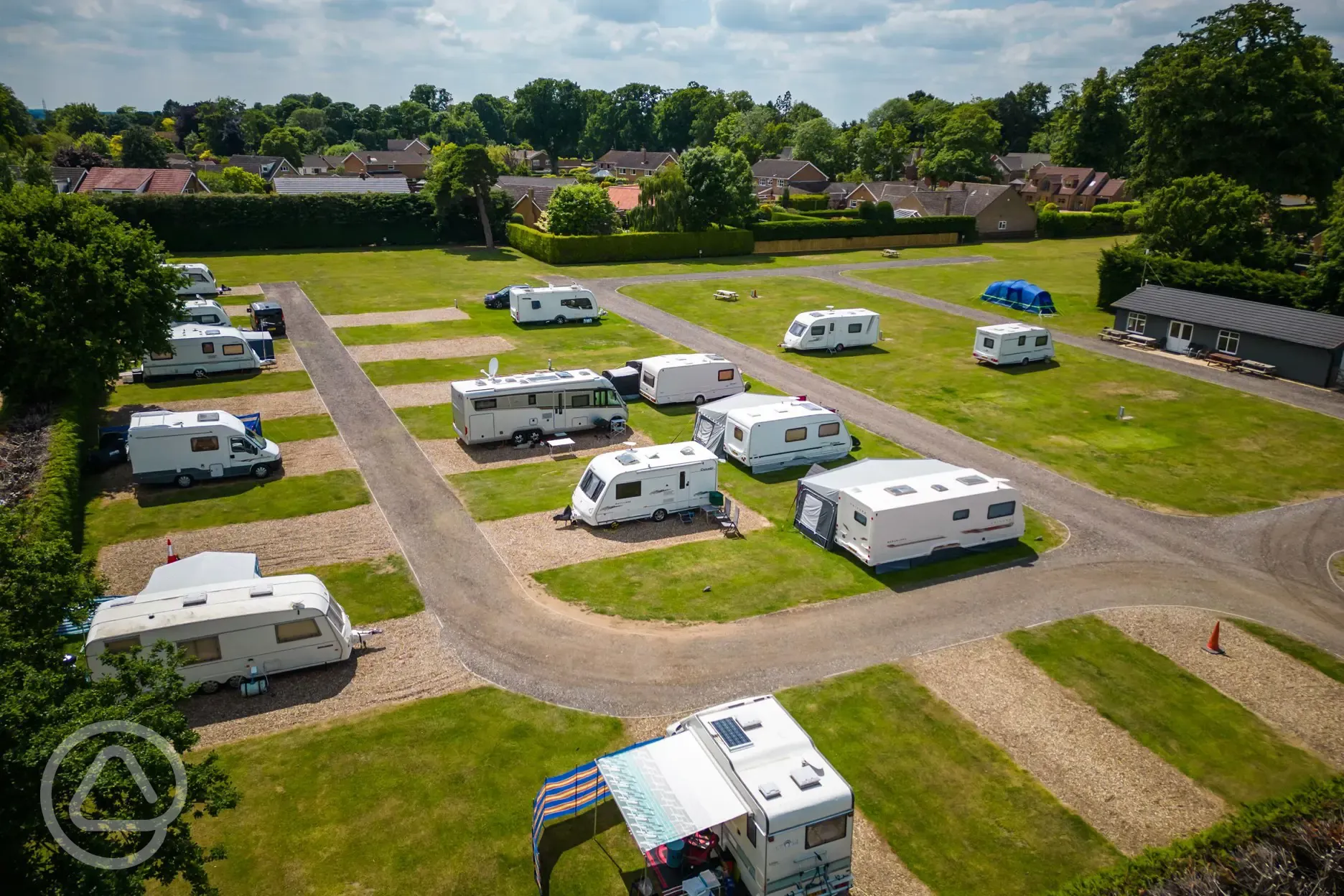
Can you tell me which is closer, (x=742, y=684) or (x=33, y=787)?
(x=33, y=787)

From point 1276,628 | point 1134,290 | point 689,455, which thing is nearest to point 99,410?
point 689,455

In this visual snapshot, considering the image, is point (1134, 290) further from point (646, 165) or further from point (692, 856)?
point (646, 165)

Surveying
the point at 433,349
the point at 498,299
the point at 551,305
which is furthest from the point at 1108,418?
the point at 498,299

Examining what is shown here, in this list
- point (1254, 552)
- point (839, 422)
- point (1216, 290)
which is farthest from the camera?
point (1216, 290)

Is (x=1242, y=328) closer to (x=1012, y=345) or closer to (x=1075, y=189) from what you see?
(x=1012, y=345)

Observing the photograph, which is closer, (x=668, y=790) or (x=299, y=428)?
(x=668, y=790)

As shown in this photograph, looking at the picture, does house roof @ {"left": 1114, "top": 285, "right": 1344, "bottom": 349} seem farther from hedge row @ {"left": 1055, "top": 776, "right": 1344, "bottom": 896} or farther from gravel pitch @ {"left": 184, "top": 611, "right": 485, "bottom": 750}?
gravel pitch @ {"left": 184, "top": 611, "right": 485, "bottom": 750}

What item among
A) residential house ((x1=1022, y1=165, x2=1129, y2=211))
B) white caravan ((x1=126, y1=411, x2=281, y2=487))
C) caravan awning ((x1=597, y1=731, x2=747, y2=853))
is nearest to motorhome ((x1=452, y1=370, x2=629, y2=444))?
white caravan ((x1=126, y1=411, x2=281, y2=487))
